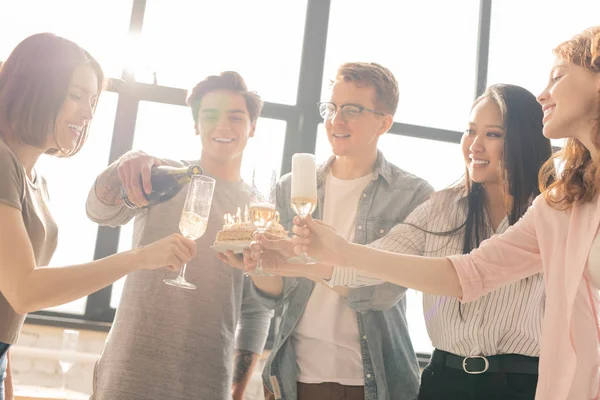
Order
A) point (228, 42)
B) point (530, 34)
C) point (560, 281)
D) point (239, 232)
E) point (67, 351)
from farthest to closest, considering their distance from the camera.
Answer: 1. point (530, 34)
2. point (228, 42)
3. point (67, 351)
4. point (239, 232)
5. point (560, 281)

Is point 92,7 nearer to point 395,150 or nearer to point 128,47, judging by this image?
point 128,47

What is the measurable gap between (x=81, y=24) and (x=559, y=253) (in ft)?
11.0

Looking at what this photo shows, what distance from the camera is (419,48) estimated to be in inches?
168

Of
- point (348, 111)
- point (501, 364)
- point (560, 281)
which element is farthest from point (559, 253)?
point (348, 111)

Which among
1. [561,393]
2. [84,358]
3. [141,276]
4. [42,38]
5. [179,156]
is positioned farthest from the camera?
[179,156]

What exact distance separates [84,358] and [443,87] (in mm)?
3034

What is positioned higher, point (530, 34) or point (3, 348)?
point (530, 34)

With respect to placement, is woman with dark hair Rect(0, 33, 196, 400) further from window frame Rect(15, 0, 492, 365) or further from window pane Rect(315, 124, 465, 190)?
window pane Rect(315, 124, 465, 190)

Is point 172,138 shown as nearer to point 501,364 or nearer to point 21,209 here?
point 21,209

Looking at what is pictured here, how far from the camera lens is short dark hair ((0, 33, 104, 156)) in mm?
1712

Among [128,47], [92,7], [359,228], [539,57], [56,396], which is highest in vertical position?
[539,57]

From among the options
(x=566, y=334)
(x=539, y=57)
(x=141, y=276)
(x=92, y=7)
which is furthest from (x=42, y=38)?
(x=539, y=57)

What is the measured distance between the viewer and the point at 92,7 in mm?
3809

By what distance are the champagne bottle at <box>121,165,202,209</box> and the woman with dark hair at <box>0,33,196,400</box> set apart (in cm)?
28
